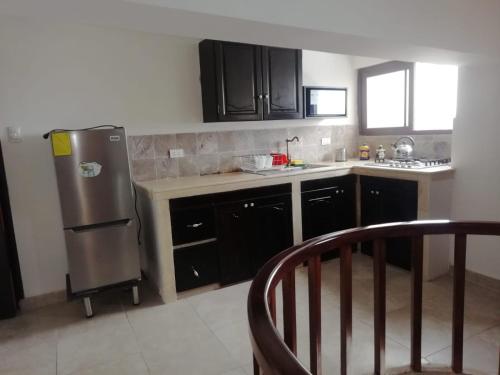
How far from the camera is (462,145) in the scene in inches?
112

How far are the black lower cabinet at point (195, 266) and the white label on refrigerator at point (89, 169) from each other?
83cm

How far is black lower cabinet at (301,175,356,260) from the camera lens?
Answer: 3266 millimetres

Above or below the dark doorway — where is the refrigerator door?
above

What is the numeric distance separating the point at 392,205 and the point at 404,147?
0.76m

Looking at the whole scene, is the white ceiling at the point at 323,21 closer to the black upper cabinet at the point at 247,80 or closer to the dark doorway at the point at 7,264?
the black upper cabinet at the point at 247,80

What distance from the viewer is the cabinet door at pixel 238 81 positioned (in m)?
3.00

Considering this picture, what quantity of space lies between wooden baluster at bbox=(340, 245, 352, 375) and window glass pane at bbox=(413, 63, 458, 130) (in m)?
2.60

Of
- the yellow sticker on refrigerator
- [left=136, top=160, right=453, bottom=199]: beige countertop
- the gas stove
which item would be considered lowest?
[left=136, top=160, right=453, bottom=199]: beige countertop

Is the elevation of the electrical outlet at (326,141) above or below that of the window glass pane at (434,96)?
below

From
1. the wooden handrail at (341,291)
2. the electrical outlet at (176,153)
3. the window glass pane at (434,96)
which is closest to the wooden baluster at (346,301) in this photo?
the wooden handrail at (341,291)

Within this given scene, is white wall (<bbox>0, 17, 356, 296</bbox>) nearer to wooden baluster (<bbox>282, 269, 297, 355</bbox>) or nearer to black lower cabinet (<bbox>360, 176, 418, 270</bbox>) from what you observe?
black lower cabinet (<bbox>360, 176, 418, 270</bbox>)

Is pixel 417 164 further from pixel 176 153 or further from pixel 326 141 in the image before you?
pixel 176 153

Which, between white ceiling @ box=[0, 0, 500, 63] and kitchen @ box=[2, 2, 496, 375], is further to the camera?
kitchen @ box=[2, 2, 496, 375]

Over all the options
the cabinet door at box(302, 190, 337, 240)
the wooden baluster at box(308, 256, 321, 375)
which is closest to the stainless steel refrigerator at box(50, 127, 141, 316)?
the cabinet door at box(302, 190, 337, 240)
